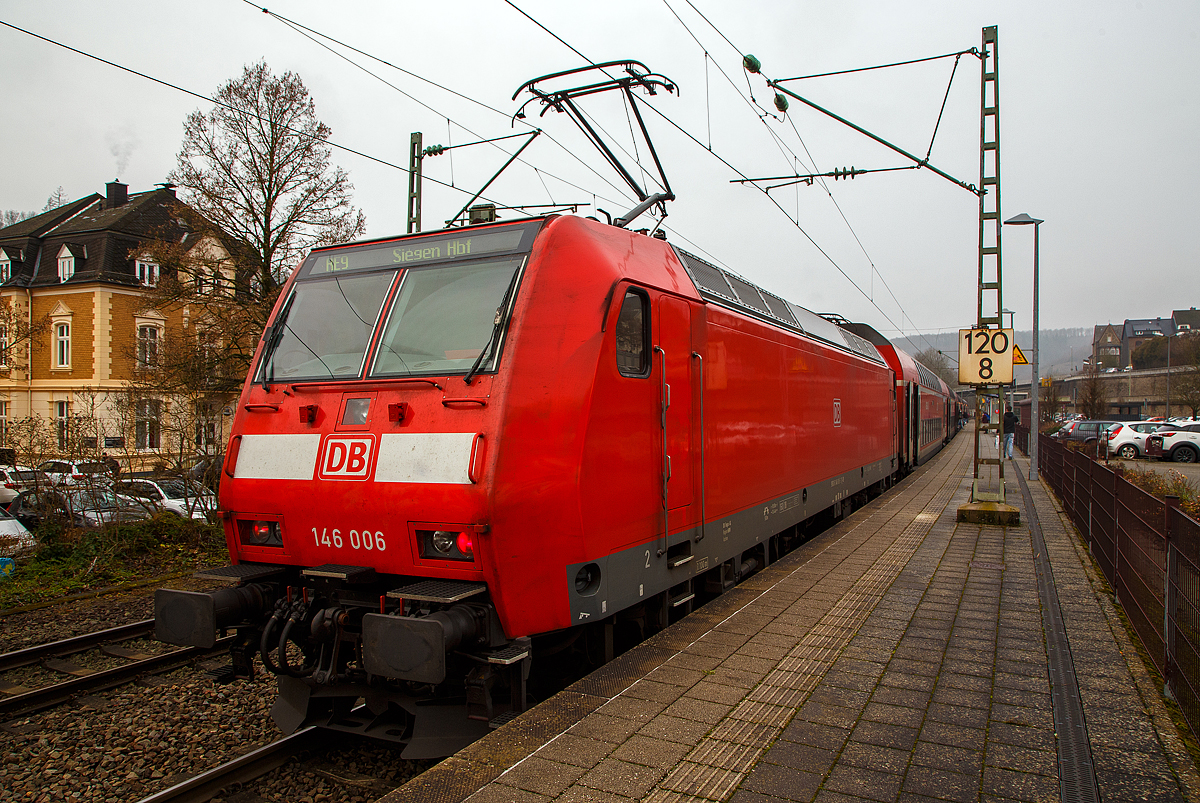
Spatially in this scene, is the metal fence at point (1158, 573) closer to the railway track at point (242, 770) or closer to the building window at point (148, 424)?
the railway track at point (242, 770)

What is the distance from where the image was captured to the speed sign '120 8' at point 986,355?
11.3 m

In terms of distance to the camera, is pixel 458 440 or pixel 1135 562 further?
pixel 1135 562

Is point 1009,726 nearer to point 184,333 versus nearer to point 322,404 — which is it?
point 322,404

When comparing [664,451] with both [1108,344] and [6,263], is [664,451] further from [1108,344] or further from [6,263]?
[1108,344]

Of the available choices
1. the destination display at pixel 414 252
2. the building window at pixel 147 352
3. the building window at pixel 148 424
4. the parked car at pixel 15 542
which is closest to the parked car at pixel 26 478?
the parked car at pixel 15 542

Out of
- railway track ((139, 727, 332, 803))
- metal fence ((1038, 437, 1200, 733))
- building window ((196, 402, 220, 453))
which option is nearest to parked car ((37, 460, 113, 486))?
building window ((196, 402, 220, 453))

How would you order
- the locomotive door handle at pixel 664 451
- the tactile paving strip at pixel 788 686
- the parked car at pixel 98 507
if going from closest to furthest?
the tactile paving strip at pixel 788 686, the locomotive door handle at pixel 664 451, the parked car at pixel 98 507

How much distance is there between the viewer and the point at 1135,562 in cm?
589

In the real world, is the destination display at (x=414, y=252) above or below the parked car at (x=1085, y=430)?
above

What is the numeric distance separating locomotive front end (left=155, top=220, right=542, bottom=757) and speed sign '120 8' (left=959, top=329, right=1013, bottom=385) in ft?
29.5

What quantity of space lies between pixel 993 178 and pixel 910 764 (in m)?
10.7

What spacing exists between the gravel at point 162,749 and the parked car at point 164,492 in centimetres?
573

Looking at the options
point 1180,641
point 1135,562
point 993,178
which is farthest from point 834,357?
point 1180,641

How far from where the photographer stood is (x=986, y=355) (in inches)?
450
